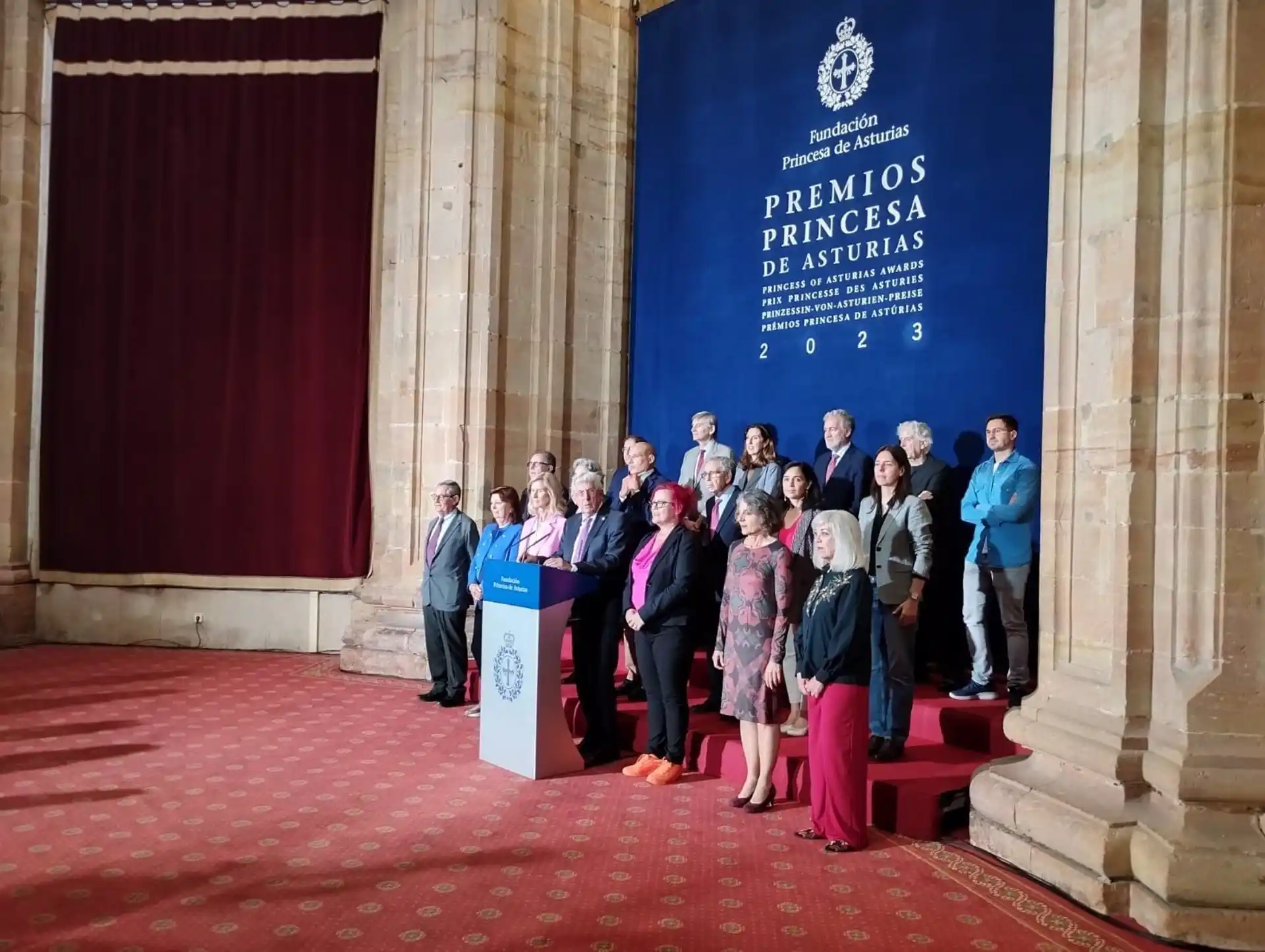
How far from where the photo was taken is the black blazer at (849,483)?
213 inches

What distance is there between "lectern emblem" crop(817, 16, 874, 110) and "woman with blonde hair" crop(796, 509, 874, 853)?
3691 millimetres

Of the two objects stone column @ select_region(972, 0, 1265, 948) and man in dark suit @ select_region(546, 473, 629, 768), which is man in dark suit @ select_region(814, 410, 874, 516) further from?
stone column @ select_region(972, 0, 1265, 948)

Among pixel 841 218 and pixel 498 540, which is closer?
pixel 498 540

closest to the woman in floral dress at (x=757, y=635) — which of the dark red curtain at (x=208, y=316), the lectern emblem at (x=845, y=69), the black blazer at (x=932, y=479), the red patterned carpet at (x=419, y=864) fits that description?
the red patterned carpet at (x=419, y=864)

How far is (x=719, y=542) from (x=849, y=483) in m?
0.75

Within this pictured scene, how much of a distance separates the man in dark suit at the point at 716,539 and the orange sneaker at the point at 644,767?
2.20 feet

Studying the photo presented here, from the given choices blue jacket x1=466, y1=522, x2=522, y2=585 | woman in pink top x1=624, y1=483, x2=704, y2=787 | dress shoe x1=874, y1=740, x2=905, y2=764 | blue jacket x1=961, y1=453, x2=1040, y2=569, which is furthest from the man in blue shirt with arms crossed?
blue jacket x1=466, y1=522, x2=522, y2=585

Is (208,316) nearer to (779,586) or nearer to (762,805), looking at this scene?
(779,586)

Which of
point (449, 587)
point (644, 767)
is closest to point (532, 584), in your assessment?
point (644, 767)

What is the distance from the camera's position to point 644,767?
4.73 m

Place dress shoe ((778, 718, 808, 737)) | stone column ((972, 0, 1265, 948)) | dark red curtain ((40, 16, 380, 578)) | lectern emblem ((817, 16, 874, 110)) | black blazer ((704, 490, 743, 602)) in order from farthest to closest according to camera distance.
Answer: dark red curtain ((40, 16, 380, 578)) < lectern emblem ((817, 16, 874, 110)) < black blazer ((704, 490, 743, 602)) < dress shoe ((778, 718, 808, 737)) < stone column ((972, 0, 1265, 948))

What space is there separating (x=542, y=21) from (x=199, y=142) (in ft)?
9.86

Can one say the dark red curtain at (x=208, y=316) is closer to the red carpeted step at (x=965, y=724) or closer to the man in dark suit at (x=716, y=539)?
the man in dark suit at (x=716, y=539)

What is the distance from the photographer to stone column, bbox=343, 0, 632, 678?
7.38m
